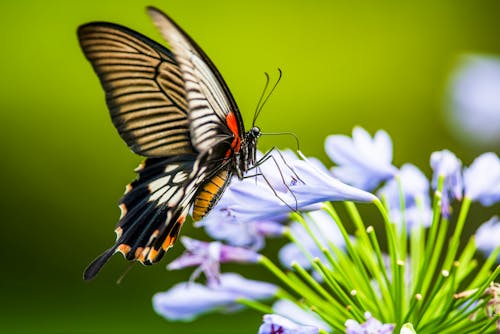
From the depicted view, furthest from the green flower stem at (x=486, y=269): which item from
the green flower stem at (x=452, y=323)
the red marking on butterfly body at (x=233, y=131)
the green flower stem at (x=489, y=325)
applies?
the red marking on butterfly body at (x=233, y=131)

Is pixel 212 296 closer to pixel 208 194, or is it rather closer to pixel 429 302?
pixel 208 194

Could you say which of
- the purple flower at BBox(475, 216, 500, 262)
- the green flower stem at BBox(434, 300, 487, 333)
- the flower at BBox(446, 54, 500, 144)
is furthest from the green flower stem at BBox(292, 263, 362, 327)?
the flower at BBox(446, 54, 500, 144)

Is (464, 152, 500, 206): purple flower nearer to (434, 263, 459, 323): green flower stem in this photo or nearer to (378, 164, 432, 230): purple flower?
(378, 164, 432, 230): purple flower

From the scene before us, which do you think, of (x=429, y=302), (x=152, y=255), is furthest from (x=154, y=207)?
(x=429, y=302)

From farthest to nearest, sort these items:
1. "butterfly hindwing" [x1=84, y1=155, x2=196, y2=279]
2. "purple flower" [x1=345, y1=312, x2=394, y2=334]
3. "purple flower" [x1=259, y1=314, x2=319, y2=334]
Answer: "butterfly hindwing" [x1=84, y1=155, x2=196, y2=279]
"purple flower" [x1=259, y1=314, x2=319, y2=334]
"purple flower" [x1=345, y1=312, x2=394, y2=334]

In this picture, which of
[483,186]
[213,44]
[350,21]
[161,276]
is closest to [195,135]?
[483,186]

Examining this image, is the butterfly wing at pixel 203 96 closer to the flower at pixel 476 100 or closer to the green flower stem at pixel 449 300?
the green flower stem at pixel 449 300

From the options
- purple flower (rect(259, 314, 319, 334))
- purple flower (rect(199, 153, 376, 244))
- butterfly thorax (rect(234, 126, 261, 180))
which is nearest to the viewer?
purple flower (rect(259, 314, 319, 334))

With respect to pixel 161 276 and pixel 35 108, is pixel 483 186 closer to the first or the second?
pixel 161 276
